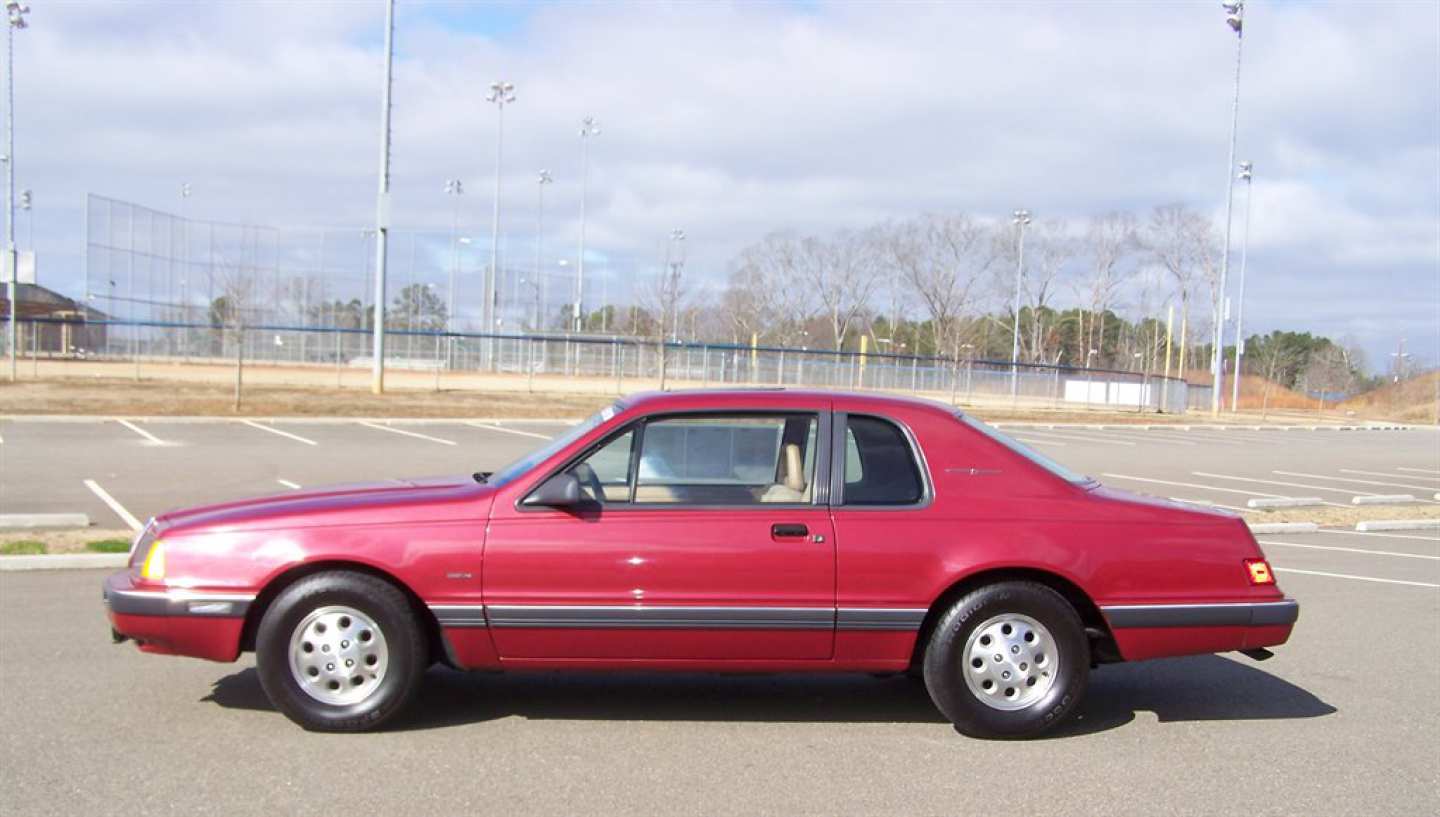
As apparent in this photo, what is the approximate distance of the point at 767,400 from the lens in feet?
18.4

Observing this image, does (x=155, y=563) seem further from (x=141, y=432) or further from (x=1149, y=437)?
(x=1149, y=437)

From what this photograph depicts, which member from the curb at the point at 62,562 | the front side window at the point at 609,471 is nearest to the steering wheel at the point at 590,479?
the front side window at the point at 609,471

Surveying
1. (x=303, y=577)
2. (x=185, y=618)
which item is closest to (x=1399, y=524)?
(x=303, y=577)

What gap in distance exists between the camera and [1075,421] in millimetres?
41312

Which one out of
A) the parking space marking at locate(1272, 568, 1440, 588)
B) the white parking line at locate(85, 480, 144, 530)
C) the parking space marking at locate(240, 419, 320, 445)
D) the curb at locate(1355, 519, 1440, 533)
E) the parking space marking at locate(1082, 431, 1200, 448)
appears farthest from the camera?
the parking space marking at locate(1082, 431, 1200, 448)

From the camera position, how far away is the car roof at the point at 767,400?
5.50 meters

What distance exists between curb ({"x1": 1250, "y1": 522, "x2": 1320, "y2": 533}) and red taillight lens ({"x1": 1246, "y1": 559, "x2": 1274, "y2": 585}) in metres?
8.37

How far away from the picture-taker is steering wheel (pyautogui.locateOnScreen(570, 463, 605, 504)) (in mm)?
5328

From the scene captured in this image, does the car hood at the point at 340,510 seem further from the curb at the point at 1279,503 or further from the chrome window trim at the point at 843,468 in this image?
the curb at the point at 1279,503

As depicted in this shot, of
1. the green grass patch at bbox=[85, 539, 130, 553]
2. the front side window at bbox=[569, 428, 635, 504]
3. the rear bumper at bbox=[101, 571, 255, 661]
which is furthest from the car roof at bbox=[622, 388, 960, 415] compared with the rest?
the green grass patch at bbox=[85, 539, 130, 553]

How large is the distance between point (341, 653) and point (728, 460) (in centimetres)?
198

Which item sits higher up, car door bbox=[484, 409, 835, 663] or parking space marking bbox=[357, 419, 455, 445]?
car door bbox=[484, 409, 835, 663]

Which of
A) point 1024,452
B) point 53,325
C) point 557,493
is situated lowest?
point 557,493

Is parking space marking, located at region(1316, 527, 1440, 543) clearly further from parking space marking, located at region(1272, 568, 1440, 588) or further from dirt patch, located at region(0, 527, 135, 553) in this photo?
dirt patch, located at region(0, 527, 135, 553)
